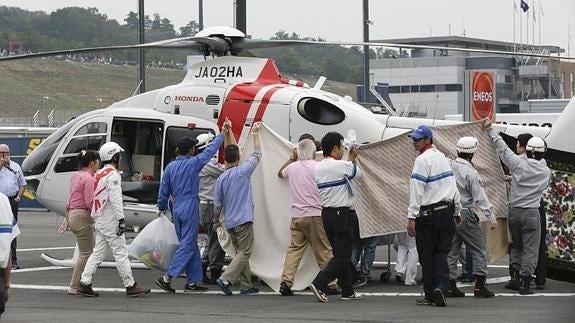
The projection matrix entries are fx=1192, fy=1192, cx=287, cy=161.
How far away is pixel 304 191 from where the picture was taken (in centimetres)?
1357

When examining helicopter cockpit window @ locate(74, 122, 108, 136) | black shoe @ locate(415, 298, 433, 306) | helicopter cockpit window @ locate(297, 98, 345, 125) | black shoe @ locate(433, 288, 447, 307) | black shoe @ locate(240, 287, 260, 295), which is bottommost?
black shoe @ locate(240, 287, 260, 295)

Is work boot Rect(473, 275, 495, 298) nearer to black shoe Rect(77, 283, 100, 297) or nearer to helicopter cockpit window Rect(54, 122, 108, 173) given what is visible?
black shoe Rect(77, 283, 100, 297)

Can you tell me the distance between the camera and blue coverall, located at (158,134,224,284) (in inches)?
558

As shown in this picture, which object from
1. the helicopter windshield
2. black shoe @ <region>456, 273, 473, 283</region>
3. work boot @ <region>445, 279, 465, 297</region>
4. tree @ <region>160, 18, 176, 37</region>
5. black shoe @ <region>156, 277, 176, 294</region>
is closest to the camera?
work boot @ <region>445, 279, 465, 297</region>

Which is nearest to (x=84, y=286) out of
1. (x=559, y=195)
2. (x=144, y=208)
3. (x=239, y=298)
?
(x=239, y=298)

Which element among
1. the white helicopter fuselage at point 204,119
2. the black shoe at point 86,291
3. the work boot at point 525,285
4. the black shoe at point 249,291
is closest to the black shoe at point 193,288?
the black shoe at point 249,291

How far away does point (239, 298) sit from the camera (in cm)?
1365

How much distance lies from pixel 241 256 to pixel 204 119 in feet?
10.8

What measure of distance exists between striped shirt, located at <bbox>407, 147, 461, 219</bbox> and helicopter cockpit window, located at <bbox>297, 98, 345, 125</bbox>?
3541 mm

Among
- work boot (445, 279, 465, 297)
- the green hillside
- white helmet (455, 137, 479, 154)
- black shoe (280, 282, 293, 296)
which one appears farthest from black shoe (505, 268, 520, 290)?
the green hillside

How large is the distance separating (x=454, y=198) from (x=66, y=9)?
5482 centimetres

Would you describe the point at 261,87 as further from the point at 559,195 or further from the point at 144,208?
the point at 559,195

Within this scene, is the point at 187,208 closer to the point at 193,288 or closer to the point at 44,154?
the point at 193,288

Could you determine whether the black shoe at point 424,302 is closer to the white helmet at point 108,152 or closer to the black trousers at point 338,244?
the black trousers at point 338,244
